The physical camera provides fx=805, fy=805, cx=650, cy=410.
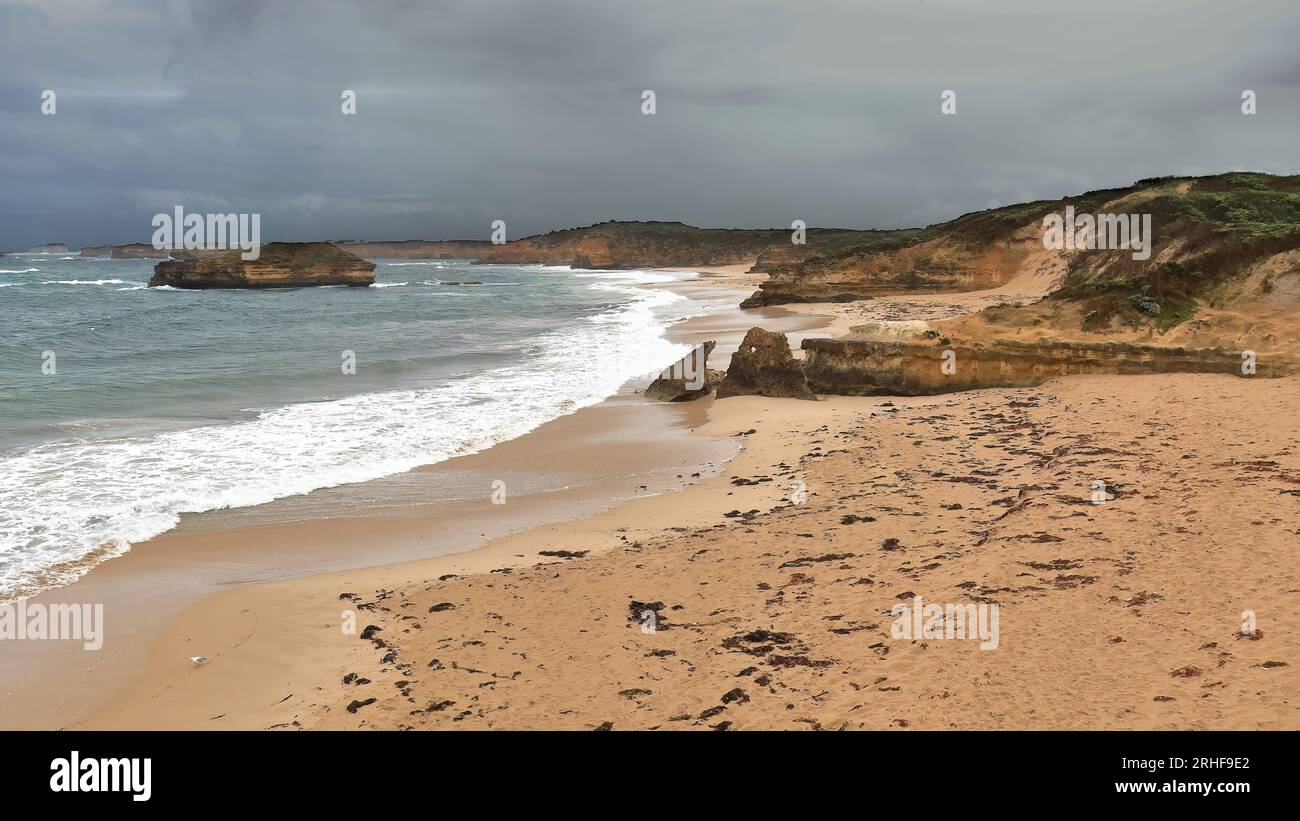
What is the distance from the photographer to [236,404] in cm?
1720

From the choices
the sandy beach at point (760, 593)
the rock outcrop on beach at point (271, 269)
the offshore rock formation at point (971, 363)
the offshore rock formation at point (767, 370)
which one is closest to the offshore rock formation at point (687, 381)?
the offshore rock formation at point (767, 370)

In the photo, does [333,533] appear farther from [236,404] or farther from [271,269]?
[271,269]

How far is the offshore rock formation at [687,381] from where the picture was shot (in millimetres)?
16844

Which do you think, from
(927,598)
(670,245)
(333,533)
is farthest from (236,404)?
(670,245)

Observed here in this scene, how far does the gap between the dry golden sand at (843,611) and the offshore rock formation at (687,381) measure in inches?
278

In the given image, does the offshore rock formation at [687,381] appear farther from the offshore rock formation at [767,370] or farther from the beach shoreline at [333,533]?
the beach shoreline at [333,533]

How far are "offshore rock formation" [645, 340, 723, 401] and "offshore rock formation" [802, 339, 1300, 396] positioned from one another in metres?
2.11

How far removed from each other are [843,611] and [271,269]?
80055 mm

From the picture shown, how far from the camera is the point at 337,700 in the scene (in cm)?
542

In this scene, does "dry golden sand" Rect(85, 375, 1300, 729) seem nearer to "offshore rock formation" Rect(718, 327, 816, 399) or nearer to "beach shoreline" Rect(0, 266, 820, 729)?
"beach shoreline" Rect(0, 266, 820, 729)

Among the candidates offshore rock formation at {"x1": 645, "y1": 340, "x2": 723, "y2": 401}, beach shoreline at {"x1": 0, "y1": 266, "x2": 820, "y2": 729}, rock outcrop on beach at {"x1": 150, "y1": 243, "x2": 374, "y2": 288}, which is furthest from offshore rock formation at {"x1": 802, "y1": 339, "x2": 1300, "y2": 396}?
rock outcrop on beach at {"x1": 150, "y1": 243, "x2": 374, "y2": 288}
